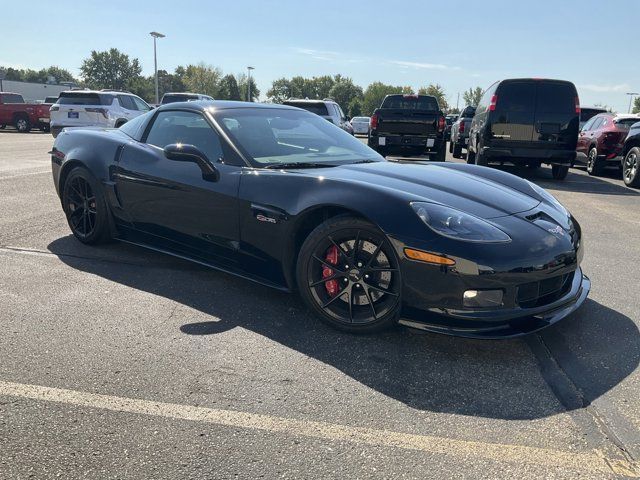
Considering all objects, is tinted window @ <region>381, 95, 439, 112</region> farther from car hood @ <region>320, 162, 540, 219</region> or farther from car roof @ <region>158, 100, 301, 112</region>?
car hood @ <region>320, 162, 540, 219</region>

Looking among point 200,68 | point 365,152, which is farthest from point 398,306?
point 200,68

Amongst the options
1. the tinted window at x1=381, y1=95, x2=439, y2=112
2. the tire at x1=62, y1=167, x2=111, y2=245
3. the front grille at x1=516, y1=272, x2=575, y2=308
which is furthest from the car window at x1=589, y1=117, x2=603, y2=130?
the tire at x1=62, y1=167, x2=111, y2=245

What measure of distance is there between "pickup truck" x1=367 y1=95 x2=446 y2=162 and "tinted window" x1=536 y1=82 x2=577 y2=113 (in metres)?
2.58

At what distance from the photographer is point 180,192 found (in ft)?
12.0

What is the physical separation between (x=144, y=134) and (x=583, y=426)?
3.62 meters

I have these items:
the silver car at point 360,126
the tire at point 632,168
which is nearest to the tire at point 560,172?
the tire at point 632,168

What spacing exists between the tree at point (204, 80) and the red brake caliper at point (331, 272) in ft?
311

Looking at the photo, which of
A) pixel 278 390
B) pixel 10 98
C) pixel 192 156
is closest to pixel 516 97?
pixel 192 156

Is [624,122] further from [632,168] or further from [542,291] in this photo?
[542,291]

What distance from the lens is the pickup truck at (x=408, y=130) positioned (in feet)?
38.3

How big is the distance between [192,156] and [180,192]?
38 cm

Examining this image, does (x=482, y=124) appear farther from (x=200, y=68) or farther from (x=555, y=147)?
(x=200, y=68)

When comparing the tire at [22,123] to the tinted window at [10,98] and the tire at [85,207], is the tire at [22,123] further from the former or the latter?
the tire at [85,207]

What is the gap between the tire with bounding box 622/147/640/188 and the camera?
9.66 metres
